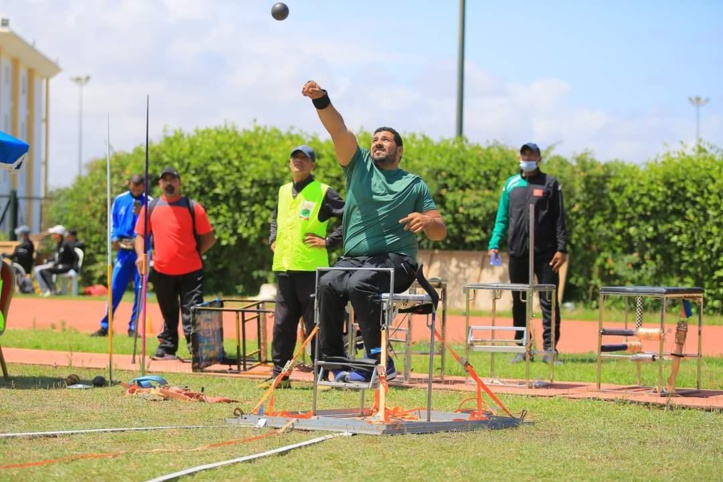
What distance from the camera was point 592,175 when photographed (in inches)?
779

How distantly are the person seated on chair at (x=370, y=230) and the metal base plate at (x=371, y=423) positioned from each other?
15.6 inches

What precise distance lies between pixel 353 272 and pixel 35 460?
2.58 meters

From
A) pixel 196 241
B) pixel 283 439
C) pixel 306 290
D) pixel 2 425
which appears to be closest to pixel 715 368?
pixel 306 290

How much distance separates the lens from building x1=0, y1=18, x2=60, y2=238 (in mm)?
61688

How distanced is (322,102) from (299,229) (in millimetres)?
2929

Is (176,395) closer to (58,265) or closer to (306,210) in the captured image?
(306,210)

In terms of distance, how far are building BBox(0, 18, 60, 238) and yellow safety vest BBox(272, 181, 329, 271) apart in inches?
1964

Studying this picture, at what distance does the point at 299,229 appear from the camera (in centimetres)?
1039

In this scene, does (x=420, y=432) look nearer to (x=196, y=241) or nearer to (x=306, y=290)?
(x=306, y=290)

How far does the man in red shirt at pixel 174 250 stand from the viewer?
1208 centimetres

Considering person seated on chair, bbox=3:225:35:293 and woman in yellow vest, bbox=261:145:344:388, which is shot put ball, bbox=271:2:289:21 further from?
person seated on chair, bbox=3:225:35:293

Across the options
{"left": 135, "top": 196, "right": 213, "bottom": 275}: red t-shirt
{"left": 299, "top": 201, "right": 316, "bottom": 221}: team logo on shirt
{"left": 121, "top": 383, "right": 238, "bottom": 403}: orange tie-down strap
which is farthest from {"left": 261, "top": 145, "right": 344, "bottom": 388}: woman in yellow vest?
{"left": 135, "top": 196, "right": 213, "bottom": 275}: red t-shirt

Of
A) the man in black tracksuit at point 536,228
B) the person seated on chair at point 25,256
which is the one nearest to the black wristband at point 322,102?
the man in black tracksuit at point 536,228

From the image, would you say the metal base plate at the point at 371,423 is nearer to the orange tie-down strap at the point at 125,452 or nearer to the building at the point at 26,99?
the orange tie-down strap at the point at 125,452
